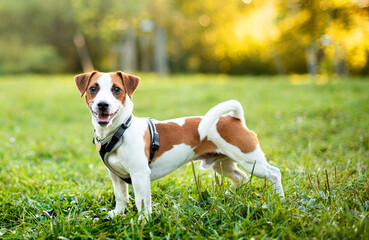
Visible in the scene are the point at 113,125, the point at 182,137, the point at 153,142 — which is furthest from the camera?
the point at 182,137

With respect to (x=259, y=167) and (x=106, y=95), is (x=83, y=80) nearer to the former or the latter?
(x=106, y=95)

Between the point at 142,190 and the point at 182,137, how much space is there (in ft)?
1.93

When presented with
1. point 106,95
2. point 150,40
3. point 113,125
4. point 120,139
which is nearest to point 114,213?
point 120,139

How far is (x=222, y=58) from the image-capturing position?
103 feet

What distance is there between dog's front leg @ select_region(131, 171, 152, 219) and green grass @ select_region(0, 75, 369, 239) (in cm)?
11

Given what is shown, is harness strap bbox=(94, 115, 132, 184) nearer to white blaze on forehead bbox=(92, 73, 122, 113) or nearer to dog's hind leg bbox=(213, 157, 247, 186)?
white blaze on forehead bbox=(92, 73, 122, 113)

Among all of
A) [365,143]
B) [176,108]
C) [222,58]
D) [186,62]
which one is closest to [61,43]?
[186,62]

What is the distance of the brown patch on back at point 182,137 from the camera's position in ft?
9.27

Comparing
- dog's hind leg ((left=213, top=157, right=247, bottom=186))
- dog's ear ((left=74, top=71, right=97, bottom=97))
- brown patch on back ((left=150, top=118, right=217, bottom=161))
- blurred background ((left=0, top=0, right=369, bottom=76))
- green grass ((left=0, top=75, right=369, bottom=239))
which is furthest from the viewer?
blurred background ((left=0, top=0, right=369, bottom=76))

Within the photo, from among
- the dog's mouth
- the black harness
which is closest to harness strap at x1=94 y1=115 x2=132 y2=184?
the black harness

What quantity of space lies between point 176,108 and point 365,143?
190 inches

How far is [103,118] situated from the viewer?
97.2 inches

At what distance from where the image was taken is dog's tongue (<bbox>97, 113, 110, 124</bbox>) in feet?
8.03

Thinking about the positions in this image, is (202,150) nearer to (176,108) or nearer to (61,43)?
(176,108)
